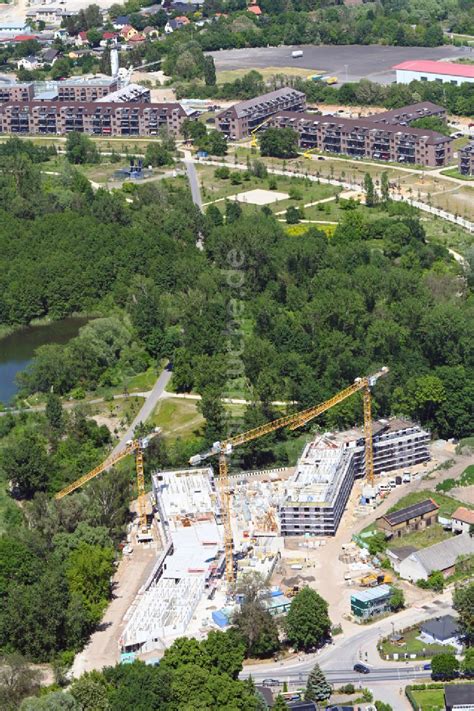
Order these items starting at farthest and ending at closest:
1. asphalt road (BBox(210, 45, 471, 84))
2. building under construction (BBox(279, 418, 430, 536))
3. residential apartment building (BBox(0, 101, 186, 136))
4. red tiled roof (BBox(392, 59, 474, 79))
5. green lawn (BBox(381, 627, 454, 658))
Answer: asphalt road (BBox(210, 45, 471, 84))
red tiled roof (BBox(392, 59, 474, 79))
residential apartment building (BBox(0, 101, 186, 136))
building under construction (BBox(279, 418, 430, 536))
green lawn (BBox(381, 627, 454, 658))

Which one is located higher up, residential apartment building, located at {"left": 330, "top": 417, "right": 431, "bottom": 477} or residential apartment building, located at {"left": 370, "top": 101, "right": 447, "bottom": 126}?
residential apartment building, located at {"left": 370, "top": 101, "right": 447, "bottom": 126}

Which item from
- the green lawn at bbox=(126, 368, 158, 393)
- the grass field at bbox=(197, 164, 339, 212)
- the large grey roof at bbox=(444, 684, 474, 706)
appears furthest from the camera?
the grass field at bbox=(197, 164, 339, 212)

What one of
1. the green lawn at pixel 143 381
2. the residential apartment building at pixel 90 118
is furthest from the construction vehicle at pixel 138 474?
the residential apartment building at pixel 90 118

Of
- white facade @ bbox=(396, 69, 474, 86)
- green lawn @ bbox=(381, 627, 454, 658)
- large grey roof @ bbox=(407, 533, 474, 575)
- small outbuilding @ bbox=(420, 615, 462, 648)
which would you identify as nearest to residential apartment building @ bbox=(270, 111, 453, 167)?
white facade @ bbox=(396, 69, 474, 86)

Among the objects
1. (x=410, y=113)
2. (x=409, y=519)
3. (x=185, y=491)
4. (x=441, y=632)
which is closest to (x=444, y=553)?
(x=409, y=519)

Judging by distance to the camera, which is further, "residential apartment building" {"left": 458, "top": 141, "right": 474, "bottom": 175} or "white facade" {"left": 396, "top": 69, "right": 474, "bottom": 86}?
"white facade" {"left": 396, "top": 69, "right": 474, "bottom": 86}

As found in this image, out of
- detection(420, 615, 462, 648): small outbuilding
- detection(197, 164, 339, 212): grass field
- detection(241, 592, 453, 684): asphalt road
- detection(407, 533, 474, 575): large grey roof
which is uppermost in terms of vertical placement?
detection(197, 164, 339, 212): grass field

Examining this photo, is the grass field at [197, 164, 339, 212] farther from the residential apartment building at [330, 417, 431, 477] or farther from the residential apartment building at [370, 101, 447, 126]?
the residential apartment building at [330, 417, 431, 477]
